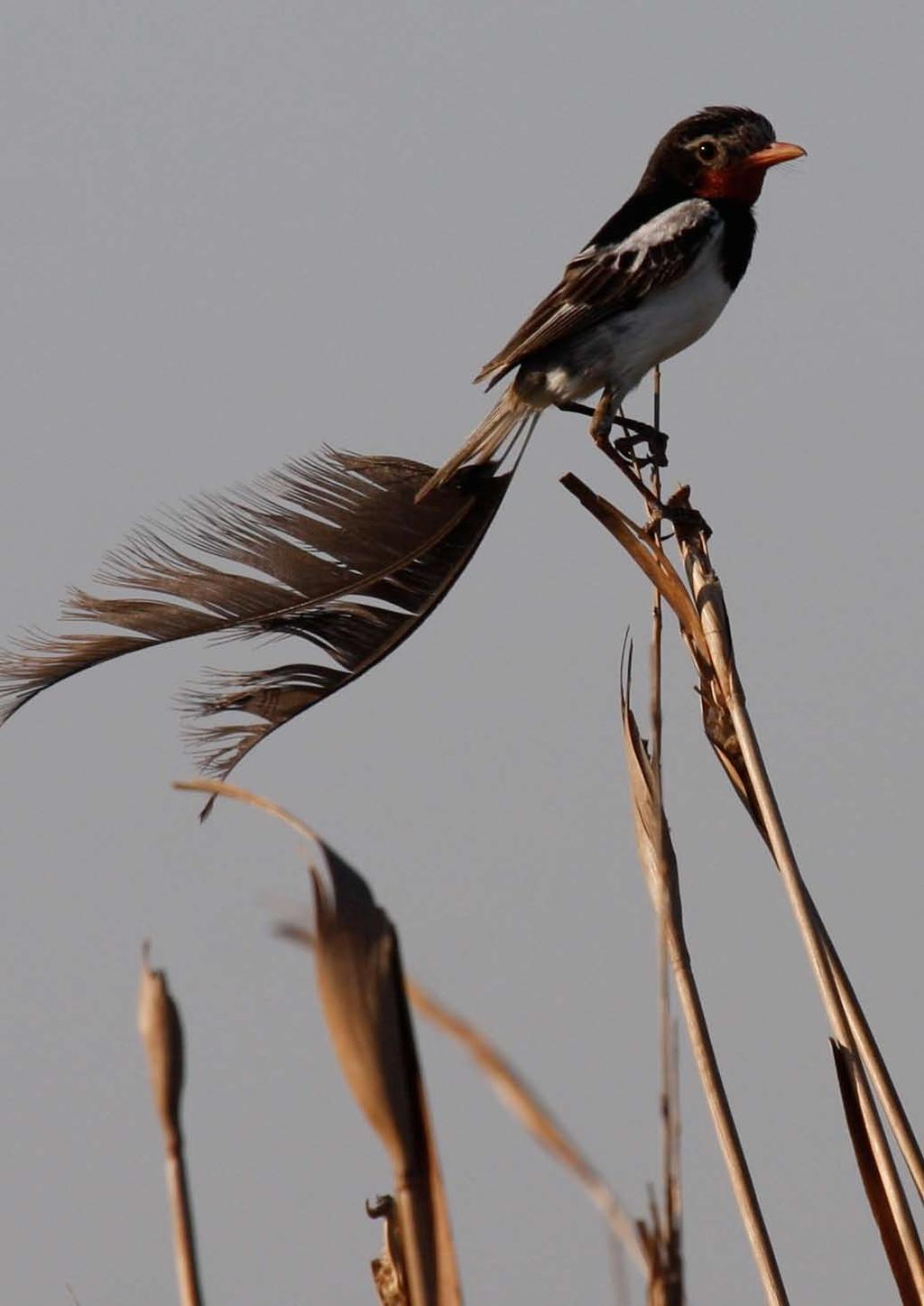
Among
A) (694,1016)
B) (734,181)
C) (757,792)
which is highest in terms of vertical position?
(734,181)

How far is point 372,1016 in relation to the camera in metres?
1.58

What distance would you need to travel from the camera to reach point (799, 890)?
292 centimetres

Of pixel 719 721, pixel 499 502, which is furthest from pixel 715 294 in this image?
pixel 719 721

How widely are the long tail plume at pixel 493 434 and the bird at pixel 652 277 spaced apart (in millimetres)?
11

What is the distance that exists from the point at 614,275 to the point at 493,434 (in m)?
1.09

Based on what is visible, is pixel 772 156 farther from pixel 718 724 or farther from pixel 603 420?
pixel 718 724

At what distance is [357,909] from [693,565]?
6.13ft

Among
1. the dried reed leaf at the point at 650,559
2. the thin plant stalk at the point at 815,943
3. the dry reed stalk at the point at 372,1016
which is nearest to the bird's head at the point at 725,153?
the dried reed leaf at the point at 650,559

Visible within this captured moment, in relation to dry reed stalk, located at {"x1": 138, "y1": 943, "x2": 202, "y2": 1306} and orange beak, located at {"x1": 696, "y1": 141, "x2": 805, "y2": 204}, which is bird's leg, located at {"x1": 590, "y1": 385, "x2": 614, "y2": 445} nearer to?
orange beak, located at {"x1": 696, "y1": 141, "x2": 805, "y2": 204}

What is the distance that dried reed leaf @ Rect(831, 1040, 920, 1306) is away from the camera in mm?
2885

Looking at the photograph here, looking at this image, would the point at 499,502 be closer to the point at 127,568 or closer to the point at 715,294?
the point at 127,568

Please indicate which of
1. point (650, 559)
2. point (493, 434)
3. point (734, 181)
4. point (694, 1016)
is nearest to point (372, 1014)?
point (694, 1016)

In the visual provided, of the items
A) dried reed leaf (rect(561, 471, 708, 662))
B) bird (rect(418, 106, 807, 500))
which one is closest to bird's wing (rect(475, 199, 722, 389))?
bird (rect(418, 106, 807, 500))

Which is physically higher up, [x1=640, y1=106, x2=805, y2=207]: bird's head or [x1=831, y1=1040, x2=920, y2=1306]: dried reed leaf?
[x1=640, y1=106, x2=805, y2=207]: bird's head
